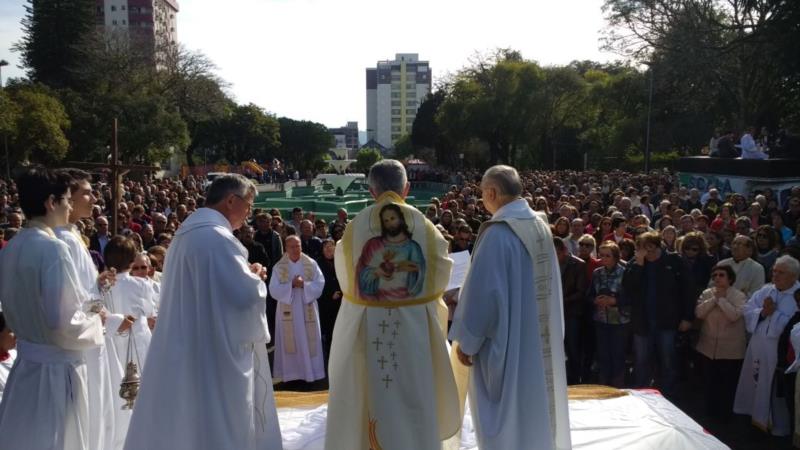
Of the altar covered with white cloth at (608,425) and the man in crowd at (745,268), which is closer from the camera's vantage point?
the altar covered with white cloth at (608,425)

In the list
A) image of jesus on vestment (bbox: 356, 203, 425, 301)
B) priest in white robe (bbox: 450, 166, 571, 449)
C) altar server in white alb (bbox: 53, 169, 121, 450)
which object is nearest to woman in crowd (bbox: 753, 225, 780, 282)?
priest in white robe (bbox: 450, 166, 571, 449)

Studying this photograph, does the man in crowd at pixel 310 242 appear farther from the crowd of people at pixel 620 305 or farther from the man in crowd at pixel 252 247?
the man in crowd at pixel 252 247

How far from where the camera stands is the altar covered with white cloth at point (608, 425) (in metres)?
5.36

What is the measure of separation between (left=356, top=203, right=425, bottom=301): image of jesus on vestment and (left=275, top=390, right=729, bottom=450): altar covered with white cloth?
5.01ft

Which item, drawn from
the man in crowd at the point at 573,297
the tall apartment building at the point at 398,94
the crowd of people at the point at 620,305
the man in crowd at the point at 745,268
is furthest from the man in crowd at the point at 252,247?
the tall apartment building at the point at 398,94

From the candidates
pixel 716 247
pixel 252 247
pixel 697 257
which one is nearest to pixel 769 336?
pixel 697 257

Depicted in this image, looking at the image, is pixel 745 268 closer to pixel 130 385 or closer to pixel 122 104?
pixel 130 385

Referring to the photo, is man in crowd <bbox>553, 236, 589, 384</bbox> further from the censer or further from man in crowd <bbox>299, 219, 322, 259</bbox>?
the censer

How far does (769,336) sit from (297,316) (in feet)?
17.1

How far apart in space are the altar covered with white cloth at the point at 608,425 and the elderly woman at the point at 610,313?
3.44 ft

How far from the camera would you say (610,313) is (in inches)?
292

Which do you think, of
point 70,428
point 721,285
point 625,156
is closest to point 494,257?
point 70,428

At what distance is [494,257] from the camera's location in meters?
4.67

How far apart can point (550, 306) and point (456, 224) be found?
15.5 ft
